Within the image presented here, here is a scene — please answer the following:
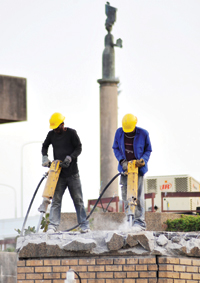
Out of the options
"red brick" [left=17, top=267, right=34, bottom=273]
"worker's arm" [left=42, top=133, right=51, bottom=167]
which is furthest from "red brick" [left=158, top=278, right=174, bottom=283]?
"worker's arm" [left=42, top=133, right=51, bottom=167]

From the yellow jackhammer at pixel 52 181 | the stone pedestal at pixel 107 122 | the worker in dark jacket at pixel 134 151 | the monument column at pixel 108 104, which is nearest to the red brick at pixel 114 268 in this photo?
the worker in dark jacket at pixel 134 151

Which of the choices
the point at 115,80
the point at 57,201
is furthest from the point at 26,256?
the point at 115,80

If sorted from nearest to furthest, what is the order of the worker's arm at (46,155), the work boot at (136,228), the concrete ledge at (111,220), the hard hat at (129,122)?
the work boot at (136,228) < the hard hat at (129,122) < the worker's arm at (46,155) < the concrete ledge at (111,220)

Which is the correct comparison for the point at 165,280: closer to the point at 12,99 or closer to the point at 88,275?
the point at 88,275

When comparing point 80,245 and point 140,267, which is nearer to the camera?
point 140,267

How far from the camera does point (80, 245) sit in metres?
10.5

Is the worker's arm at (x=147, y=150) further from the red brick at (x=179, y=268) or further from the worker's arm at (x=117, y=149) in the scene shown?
the red brick at (x=179, y=268)

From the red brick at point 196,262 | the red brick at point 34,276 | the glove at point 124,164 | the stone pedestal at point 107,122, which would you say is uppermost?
the stone pedestal at point 107,122

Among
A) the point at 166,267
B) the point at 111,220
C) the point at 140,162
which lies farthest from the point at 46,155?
the point at 111,220

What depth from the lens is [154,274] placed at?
10312 mm

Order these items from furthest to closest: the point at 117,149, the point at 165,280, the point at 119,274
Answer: the point at 117,149 < the point at 119,274 < the point at 165,280

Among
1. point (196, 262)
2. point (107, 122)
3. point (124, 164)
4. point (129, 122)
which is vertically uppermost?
point (107, 122)

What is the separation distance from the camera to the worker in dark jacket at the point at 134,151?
11.5 meters

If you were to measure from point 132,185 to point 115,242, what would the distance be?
1.27 m
